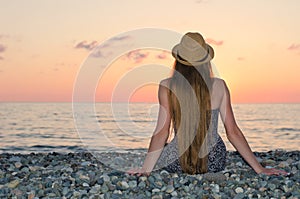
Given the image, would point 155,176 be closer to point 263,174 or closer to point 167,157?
point 167,157

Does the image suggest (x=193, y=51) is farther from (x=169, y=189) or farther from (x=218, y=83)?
(x=169, y=189)

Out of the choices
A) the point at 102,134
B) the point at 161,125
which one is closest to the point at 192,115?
the point at 161,125

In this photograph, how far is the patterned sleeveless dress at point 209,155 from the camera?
192 inches

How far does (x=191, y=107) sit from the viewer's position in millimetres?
4605

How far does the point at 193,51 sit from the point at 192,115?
61cm

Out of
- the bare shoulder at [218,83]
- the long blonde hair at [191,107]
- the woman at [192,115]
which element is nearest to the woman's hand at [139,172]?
→ the woman at [192,115]

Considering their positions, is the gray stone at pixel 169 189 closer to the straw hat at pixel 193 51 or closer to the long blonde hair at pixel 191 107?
the long blonde hair at pixel 191 107

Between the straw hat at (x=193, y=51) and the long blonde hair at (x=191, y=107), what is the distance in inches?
2.5

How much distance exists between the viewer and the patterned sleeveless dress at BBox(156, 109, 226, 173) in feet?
16.0

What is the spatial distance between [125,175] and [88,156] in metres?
1.92

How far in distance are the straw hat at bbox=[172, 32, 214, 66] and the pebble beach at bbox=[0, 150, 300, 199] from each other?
43.1 inches

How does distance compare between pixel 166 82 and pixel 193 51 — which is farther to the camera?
pixel 166 82

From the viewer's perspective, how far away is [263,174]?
484cm

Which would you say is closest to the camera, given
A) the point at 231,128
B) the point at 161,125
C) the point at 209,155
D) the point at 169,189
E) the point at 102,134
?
the point at 169,189
